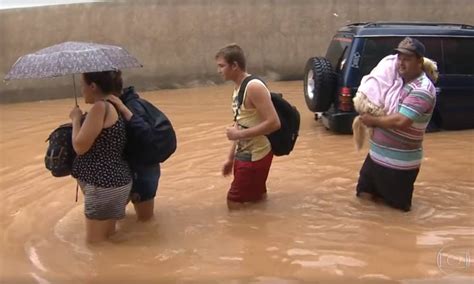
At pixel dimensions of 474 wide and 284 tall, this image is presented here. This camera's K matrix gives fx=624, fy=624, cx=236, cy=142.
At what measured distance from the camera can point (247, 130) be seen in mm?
5219

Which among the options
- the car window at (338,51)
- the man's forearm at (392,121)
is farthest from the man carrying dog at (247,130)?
the car window at (338,51)

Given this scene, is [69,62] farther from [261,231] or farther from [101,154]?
[261,231]

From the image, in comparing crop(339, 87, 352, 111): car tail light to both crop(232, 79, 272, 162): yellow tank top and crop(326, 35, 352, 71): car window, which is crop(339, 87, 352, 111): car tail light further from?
crop(232, 79, 272, 162): yellow tank top

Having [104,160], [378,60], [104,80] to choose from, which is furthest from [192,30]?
[104,160]

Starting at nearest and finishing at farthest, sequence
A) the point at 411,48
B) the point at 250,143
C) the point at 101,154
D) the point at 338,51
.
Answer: the point at 101,154
the point at 411,48
the point at 250,143
the point at 338,51

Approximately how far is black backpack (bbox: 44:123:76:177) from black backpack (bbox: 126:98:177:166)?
0.45 meters

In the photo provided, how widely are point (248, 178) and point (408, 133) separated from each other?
142 cm

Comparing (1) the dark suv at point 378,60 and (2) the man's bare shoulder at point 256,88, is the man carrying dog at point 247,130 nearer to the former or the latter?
(2) the man's bare shoulder at point 256,88

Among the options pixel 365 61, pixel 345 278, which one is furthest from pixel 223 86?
pixel 345 278

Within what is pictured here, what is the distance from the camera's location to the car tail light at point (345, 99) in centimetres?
855

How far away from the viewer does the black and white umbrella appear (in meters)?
4.38

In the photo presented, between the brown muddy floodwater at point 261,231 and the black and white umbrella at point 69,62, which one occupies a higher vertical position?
the black and white umbrella at point 69,62

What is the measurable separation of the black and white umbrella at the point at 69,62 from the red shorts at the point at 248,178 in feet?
4.65

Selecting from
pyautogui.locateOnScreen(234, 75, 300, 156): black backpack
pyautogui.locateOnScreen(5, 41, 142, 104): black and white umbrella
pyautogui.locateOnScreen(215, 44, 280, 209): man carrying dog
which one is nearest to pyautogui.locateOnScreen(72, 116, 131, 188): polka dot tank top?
pyautogui.locateOnScreen(5, 41, 142, 104): black and white umbrella
